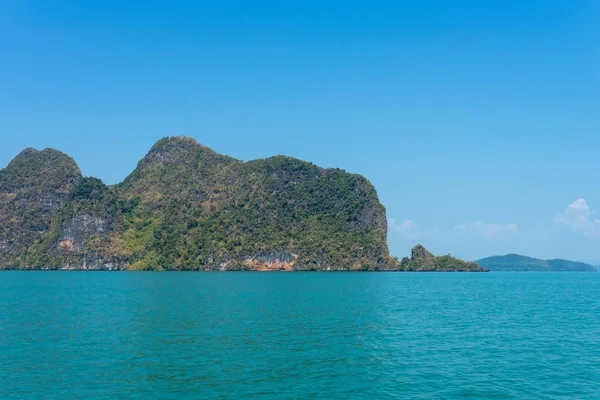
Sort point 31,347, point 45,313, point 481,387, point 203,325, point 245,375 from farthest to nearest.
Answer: point 45,313 → point 203,325 → point 31,347 → point 245,375 → point 481,387

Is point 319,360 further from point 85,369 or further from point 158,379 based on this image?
point 85,369

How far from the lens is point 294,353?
37.8 m

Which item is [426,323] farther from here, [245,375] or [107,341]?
[107,341]

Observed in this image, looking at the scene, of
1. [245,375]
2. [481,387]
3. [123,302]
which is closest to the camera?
[481,387]

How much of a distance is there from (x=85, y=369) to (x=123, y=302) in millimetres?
42827

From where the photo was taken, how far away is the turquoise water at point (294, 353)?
28.6m

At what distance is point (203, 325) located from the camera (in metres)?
50.5

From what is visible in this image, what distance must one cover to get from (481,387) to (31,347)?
34.0 m

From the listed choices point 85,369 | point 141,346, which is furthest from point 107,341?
point 85,369

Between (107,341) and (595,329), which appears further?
(595,329)

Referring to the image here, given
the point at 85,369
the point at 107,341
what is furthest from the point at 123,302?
the point at 85,369

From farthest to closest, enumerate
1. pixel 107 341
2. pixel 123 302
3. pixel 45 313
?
1. pixel 123 302
2. pixel 45 313
3. pixel 107 341

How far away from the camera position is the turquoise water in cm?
2859

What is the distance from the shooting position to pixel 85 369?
32344mm
